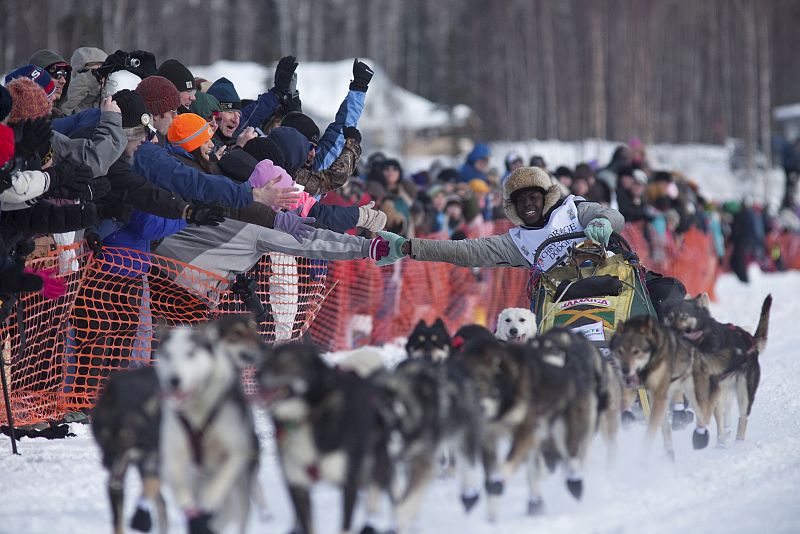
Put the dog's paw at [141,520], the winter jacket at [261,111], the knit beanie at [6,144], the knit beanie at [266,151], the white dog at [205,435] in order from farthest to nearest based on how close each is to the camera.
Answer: the winter jacket at [261,111]
the knit beanie at [266,151]
the knit beanie at [6,144]
the dog's paw at [141,520]
the white dog at [205,435]

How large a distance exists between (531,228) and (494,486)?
2.53 metres

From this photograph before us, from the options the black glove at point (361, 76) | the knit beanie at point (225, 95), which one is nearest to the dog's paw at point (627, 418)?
the black glove at point (361, 76)

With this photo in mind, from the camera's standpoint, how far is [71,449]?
4820 millimetres

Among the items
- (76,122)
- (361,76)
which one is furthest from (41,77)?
(361,76)

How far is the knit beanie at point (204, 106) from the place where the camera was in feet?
20.8

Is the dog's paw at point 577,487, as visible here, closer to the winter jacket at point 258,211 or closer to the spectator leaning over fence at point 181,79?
the winter jacket at point 258,211

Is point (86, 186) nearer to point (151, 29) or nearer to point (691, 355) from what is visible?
point (691, 355)

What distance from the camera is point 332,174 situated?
6469mm

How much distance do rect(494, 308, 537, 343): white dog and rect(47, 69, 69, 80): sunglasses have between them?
2785 mm

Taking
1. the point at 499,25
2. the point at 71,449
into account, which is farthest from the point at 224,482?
the point at 499,25

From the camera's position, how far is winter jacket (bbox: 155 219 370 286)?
560cm

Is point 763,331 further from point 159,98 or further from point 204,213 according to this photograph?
point 159,98

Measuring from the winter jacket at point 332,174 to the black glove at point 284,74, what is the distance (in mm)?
649

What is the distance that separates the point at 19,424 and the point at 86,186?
132 centimetres
